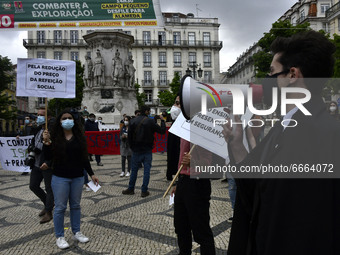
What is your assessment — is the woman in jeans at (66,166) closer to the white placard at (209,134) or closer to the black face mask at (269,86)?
the white placard at (209,134)

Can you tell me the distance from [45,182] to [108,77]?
12444 millimetres

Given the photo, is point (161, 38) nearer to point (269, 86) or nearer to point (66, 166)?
point (66, 166)

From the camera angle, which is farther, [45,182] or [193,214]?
[45,182]

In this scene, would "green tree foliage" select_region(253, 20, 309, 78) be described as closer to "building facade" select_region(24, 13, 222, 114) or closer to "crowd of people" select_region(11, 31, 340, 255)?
"crowd of people" select_region(11, 31, 340, 255)

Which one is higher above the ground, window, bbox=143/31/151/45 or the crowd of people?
window, bbox=143/31/151/45

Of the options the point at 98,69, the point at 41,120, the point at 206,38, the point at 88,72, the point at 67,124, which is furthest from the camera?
the point at 206,38

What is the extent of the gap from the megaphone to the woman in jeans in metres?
2.42

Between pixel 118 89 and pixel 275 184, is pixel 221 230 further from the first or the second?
pixel 118 89

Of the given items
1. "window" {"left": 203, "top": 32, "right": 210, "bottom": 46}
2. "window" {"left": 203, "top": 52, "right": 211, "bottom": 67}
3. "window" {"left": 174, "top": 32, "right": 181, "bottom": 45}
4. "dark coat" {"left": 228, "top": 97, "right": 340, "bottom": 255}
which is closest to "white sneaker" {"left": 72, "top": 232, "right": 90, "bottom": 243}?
"dark coat" {"left": 228, "top": 97, "right": 340, "bottom": 255}

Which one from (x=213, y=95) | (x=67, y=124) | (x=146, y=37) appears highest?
(x=146, y=37)

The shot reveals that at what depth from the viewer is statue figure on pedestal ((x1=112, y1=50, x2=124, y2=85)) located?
16.4 meters

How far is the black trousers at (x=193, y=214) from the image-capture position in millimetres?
2885

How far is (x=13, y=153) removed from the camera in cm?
779

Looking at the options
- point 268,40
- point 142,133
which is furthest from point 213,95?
point 268,40
